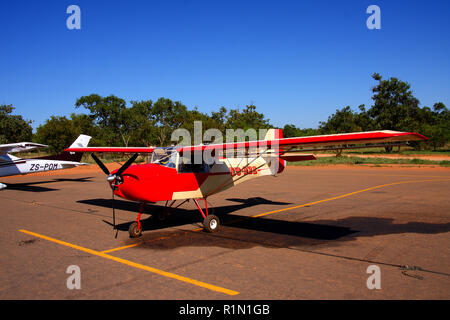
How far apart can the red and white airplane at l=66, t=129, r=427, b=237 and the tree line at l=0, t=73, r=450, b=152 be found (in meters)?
41.9

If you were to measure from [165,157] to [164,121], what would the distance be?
258ft

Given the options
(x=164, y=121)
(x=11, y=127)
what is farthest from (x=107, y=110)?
(x=11, y=127)

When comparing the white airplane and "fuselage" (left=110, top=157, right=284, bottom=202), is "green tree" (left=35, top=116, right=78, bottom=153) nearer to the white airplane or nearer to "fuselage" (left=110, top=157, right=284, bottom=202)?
the white airplane

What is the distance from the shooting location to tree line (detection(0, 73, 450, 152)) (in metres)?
53.2

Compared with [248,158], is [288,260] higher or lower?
lower

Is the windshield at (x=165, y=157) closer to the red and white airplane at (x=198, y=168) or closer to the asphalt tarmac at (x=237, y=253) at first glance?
the red and white airplane at (x=198, y=168)

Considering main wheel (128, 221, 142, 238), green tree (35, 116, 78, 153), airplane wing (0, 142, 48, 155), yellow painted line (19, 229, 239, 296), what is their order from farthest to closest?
green tree (35, 116, 78, 153) < airplane wing (0, 142, 48, 155) < main wheel (128, 221, 142, 238) < yellow painted line (19, 229, 239, 296)

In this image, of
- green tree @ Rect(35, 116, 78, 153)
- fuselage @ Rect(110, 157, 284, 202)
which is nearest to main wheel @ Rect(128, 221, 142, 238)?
fuselage @ Rect(110, 157, 284, 202)

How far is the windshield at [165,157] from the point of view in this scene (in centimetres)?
845

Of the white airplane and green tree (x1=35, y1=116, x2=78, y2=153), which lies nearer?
the white airplane
